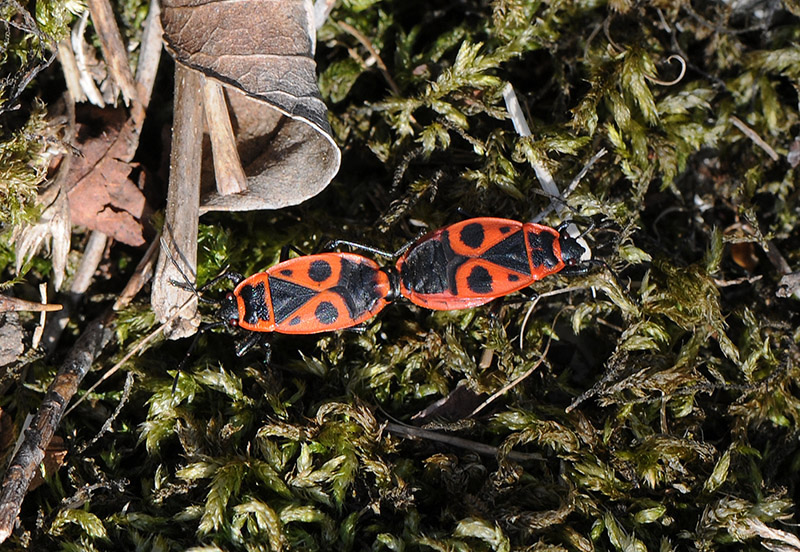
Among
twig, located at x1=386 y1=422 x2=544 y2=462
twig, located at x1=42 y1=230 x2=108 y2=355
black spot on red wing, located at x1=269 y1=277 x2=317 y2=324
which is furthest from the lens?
twig, located at x1=42 y1=230 x2=108 y2=355

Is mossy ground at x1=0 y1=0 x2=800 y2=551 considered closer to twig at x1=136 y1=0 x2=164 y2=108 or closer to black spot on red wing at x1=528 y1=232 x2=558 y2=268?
black spot on red wing at x1=528 y1=232 x2=558 y2=268

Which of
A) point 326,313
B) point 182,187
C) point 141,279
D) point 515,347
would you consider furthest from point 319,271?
point 515,347

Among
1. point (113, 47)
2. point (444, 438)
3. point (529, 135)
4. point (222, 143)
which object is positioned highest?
point (113, 47)

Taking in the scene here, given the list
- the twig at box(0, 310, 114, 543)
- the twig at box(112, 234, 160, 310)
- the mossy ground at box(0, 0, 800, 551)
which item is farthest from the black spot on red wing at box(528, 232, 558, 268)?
Answer: the twig at box(0, 310, 114, 543)

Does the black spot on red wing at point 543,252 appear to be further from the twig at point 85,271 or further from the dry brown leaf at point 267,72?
the twig at point 85,271

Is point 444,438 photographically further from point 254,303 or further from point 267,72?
point 267,72

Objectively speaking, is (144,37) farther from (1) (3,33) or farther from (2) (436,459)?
(2) (436,459)

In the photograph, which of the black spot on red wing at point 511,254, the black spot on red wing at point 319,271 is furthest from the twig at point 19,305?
the black spot on red wing at point 511,254
